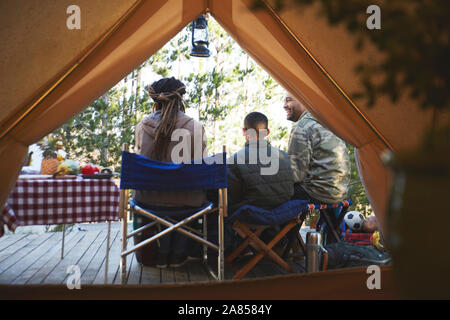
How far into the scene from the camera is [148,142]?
10.7 feet

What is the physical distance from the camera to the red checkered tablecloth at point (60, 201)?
98.9 inches

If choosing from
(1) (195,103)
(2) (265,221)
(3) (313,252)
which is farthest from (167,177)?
(1) (195,103)

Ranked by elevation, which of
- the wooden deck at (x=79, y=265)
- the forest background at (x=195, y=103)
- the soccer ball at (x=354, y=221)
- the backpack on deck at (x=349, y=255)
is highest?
the forest background at (x=195, y=103)

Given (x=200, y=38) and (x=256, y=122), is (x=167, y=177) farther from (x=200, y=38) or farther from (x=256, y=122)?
(x=200, y=38)

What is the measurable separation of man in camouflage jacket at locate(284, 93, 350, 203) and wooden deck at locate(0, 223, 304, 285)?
25.6 inches

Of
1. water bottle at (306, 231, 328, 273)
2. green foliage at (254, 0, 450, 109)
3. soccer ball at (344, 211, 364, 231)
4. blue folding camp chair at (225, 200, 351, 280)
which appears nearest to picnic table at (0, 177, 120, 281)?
blue folding camp chair at (225, 200, 351, 280)

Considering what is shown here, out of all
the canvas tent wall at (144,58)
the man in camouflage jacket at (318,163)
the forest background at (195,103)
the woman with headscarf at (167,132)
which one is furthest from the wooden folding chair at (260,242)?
the forest background at (195,103)

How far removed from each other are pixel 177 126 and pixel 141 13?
3.47 feet

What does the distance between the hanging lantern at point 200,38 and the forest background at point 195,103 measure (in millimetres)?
2102

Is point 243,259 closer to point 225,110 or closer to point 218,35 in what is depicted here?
point 225,110

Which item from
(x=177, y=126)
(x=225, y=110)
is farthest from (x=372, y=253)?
(x=225, y=110)

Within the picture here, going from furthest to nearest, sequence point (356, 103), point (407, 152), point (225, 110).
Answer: point (225, 110) → point (356, 103) → point (407, 152)

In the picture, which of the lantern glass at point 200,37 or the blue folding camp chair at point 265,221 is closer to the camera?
the blue folding camp chair at point 265,221

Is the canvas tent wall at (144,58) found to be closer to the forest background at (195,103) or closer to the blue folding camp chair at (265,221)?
the blue folding camp chair at (265,221)
